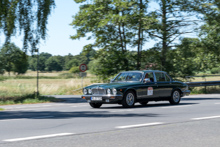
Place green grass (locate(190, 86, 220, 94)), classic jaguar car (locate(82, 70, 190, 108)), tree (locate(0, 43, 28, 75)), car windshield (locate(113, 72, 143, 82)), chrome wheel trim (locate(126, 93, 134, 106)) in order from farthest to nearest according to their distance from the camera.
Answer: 1. green grass (locate(190, 86, 220, 94))
2. tree (locate(0, 43, 28, 75))
3. car windshield (locate(113, 72, 143, 82))
4. chrome wheel trim (locate(126, 93, 134, 106))
5. classic jaguar car (locate(82, 70, 190, 108))

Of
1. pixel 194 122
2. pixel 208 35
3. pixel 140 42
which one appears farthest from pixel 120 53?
pixel 194 122

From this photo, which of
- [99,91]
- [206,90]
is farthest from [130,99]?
[206,90]

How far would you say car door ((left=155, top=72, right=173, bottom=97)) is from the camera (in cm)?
1783

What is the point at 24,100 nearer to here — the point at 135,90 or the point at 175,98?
the point at 135,90

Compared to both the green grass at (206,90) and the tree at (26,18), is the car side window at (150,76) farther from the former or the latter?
the green grass at (206,90)

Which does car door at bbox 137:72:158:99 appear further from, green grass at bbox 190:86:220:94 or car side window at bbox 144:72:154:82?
green grass at bbox 190:86:220:94

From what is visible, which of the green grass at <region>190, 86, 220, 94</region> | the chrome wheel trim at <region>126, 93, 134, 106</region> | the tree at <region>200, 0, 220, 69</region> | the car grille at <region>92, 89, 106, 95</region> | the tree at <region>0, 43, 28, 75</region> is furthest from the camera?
the green grass at <region>190, 86, 220, 94</region>

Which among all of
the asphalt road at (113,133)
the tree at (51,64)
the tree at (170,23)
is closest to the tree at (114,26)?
the tree at (170,23)

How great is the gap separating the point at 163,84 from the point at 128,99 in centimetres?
245

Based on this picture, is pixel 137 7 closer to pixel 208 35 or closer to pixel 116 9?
pixel 116 9

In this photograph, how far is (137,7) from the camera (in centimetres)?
2788

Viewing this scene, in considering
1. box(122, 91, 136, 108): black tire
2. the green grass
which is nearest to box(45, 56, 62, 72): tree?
the green grass

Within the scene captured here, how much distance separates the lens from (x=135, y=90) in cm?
1648

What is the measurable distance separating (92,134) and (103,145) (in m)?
1.39
